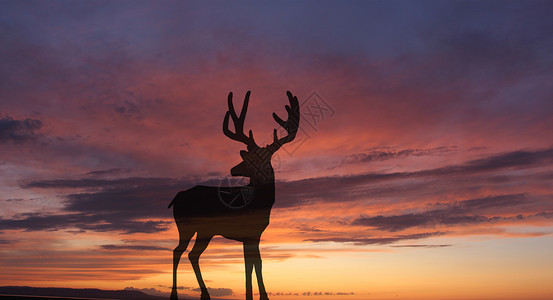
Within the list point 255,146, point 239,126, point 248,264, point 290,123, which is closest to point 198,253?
point 248,264

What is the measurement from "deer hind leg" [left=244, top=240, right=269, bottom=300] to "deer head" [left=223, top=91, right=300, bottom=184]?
1398 mm

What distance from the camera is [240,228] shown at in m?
9.60

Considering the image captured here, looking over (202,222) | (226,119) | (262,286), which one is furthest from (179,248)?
(226,119)

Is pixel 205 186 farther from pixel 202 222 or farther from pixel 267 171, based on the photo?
pixel 267 171

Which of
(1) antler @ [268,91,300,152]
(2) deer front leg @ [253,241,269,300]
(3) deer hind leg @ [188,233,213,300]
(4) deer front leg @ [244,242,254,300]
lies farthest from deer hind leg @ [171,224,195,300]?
(1) antler @ [268,91,300,152]

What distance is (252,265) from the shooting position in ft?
30.1

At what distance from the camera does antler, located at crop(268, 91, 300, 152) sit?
33.3ft

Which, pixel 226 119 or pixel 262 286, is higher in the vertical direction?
pixel 226 119

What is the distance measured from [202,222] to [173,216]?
87 centimetres

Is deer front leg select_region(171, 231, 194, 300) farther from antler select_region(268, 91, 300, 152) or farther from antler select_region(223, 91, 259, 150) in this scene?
antler select_region(268, 91, 300, 152)

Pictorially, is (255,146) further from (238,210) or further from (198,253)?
(198,253)

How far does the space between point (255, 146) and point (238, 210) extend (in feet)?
4.86

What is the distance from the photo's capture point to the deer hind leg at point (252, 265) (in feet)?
29.4

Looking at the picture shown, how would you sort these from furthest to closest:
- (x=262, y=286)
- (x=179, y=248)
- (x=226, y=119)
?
(x=226, y=119), (x=179, y=248), (x=262, y=286)
